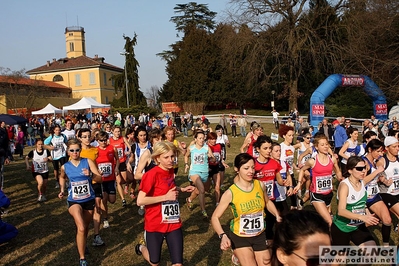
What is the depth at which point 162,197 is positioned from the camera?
433 centimetres

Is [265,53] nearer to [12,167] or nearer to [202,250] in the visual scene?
[12,167]

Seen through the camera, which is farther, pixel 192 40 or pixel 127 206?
pixel 192 40

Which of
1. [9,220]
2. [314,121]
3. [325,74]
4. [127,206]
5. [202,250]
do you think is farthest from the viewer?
[325,74]

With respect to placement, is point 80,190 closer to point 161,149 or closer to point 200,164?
point 161,149

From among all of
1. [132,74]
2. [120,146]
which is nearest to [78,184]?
[120,146]

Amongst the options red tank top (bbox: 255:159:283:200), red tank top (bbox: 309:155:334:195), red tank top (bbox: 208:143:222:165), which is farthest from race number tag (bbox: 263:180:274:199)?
red tank top (bbox: 208:143:222:165)

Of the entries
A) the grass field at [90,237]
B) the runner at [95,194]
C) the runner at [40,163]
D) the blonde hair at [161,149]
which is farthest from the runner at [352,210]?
the runner at [40,163]

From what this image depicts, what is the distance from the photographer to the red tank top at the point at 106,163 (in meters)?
7.42

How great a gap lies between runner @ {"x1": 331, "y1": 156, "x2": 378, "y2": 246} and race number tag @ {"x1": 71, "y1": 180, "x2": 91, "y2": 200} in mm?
3599

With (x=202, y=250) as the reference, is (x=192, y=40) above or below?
above

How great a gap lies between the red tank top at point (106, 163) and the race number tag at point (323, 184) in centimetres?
401

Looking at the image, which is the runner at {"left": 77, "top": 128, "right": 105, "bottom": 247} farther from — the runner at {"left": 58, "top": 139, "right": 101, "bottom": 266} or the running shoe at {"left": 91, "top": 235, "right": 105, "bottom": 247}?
the runner at {"left": 58, "top": 139, "right": 101, "bottom": 266}

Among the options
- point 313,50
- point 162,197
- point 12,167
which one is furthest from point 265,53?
point 162,197

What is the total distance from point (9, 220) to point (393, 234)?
8.18 metres
